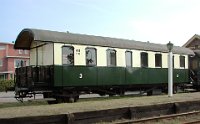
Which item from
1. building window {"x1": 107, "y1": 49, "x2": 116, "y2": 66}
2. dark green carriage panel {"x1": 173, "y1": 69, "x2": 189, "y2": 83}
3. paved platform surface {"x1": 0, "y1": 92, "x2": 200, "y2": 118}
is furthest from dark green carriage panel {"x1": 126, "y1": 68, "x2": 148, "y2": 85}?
paved platform surface {"x1": 0, "y1": 92, "x2": 200, "y2": 118}

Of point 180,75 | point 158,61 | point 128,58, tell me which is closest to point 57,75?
point 128,58

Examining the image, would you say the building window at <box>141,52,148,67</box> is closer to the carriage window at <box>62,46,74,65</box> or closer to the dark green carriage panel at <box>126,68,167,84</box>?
the dark green carriage panel at <box>126,68,167,84</box>

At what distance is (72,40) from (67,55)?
0.85 metres

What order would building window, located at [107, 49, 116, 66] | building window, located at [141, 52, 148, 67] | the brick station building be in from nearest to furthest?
building window, located at [107, 49, 116, 66] < building window, located at [141, 52, 148, 67] < the brick station building

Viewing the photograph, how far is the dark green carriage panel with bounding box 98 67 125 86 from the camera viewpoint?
66.0 ft

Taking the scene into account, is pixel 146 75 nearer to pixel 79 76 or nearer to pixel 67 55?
pixel 79 76

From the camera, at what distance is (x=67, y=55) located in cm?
1859

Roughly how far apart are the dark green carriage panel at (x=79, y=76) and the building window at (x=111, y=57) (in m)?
1.31

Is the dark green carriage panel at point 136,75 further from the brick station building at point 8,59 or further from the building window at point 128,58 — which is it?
the brick station building at point 8,59

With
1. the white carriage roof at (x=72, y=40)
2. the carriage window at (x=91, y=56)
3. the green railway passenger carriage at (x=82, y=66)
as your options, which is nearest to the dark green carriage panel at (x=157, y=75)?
the green railway passenger carriage at (x=82, y=66)

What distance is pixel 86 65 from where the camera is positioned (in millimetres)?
19328

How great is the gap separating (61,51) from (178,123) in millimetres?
7340

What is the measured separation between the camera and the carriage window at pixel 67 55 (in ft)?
60.6

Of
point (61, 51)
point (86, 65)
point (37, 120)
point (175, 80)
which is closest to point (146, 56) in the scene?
point (175, 80)
